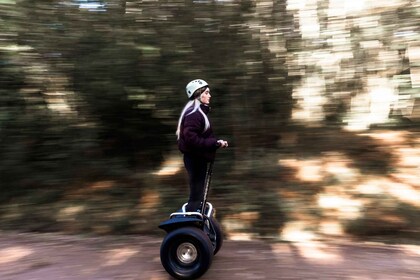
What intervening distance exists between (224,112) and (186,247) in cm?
293

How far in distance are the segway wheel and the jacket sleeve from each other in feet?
3.01

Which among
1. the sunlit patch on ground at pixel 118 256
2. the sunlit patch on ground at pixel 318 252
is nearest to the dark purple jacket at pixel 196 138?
the sunlit patch on ground at pixel 118 256

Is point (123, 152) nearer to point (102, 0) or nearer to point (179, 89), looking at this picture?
point (179, 89)

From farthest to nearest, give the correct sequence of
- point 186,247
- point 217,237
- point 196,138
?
point 217,237, point 186,247, point 196,138

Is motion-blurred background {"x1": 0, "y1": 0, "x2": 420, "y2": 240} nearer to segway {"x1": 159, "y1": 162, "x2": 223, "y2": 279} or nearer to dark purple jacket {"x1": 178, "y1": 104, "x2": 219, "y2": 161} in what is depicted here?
segway {"x1": 159, "y1": 162, "x2": 223, "y2": 279}

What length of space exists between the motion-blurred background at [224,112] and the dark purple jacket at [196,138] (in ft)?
6.68

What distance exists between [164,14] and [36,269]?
399 cm

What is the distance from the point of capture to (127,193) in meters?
7.34

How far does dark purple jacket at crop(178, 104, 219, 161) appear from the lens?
180 inches

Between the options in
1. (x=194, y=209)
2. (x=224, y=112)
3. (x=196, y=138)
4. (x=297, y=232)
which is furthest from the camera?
(x=224, y=112)

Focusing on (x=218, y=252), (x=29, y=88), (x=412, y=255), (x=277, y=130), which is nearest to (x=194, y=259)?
(x=218, y=252)

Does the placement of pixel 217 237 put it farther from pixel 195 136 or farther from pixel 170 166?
pixel 170 166

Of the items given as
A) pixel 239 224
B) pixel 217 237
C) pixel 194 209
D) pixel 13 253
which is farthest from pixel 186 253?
pixel 13 253

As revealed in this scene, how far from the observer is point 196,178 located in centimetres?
489
